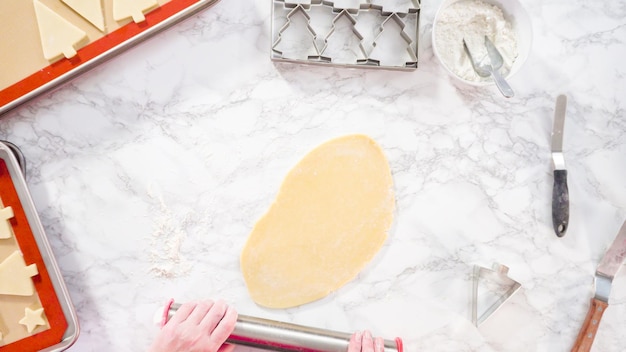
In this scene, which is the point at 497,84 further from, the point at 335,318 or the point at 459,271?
the point at 335,318

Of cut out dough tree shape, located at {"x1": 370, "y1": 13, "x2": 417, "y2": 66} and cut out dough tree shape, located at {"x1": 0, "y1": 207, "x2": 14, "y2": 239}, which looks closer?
cut out dough tree shape, located at {"x1": 0, "y1": 207, "x2": 14, "y2": 239}

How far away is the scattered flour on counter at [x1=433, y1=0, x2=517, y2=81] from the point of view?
1.21m

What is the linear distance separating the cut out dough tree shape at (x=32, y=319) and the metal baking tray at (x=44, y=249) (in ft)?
0.15

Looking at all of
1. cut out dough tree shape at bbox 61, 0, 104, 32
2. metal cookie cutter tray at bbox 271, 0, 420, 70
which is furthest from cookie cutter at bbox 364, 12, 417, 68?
cut out dough tree shape at bbox 61, 0, 104, 32

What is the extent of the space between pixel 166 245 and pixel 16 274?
1.05 feet

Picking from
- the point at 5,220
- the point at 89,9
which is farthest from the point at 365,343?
the point at 89,9

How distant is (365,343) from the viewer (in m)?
1.16

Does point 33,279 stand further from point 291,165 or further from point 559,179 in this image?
point 559,179

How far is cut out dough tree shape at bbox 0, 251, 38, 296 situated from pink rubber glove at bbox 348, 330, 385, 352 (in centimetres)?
Result: 71

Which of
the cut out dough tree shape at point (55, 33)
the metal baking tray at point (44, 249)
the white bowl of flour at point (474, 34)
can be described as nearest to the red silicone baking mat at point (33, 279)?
the metal baking tray at point (44, 249)

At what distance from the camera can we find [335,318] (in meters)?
1.26

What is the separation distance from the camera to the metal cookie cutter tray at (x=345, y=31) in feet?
4.02

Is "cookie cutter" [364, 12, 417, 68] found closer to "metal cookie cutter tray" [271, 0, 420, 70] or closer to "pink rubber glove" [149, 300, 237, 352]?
"metal cookie cutter tray" [271, 0, 420, 70]

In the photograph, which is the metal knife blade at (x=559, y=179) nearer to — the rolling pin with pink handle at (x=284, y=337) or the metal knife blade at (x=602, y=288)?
the metal knife blade at (x=602, y=288)
